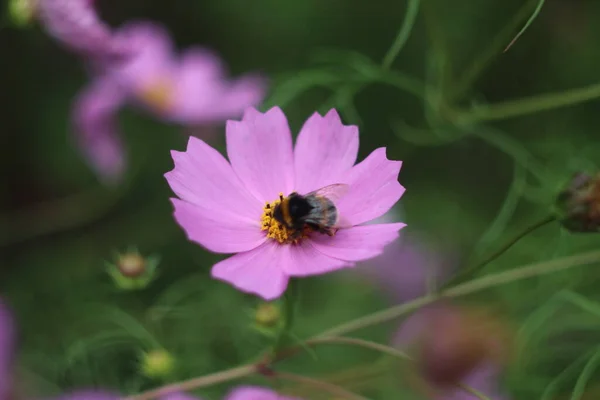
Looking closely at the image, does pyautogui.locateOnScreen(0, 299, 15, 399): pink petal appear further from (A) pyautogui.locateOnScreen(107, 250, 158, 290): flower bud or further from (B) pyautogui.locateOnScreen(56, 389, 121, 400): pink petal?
(A) pyautogui.locateOnScreen(107, 250, 158, 290): flower bud

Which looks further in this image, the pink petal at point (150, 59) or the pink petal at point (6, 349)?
the pink petal at point (150, 59)

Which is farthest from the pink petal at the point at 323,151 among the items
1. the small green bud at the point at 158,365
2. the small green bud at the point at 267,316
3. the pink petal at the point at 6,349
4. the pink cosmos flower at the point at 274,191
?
the pink petal at the point at 6,349

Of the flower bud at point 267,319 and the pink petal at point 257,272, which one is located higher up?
the flower bud at point 267,319

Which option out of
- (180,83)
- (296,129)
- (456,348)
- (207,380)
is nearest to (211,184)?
(207,380)

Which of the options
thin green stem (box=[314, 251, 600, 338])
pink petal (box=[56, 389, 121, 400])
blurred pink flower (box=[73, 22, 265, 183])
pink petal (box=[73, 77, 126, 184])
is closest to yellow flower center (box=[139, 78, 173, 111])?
blurred pink flower (box=[73, 22, 265, 183])

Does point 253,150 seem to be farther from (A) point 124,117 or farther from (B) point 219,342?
(A) point 124,117

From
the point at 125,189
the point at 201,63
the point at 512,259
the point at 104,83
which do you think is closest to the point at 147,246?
the point at 125,189

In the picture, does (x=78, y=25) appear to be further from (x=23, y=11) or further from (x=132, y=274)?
(x=132, y=274)

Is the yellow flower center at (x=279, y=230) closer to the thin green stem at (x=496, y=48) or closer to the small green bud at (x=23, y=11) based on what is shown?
the thin green stem at (x=496, y=48)
